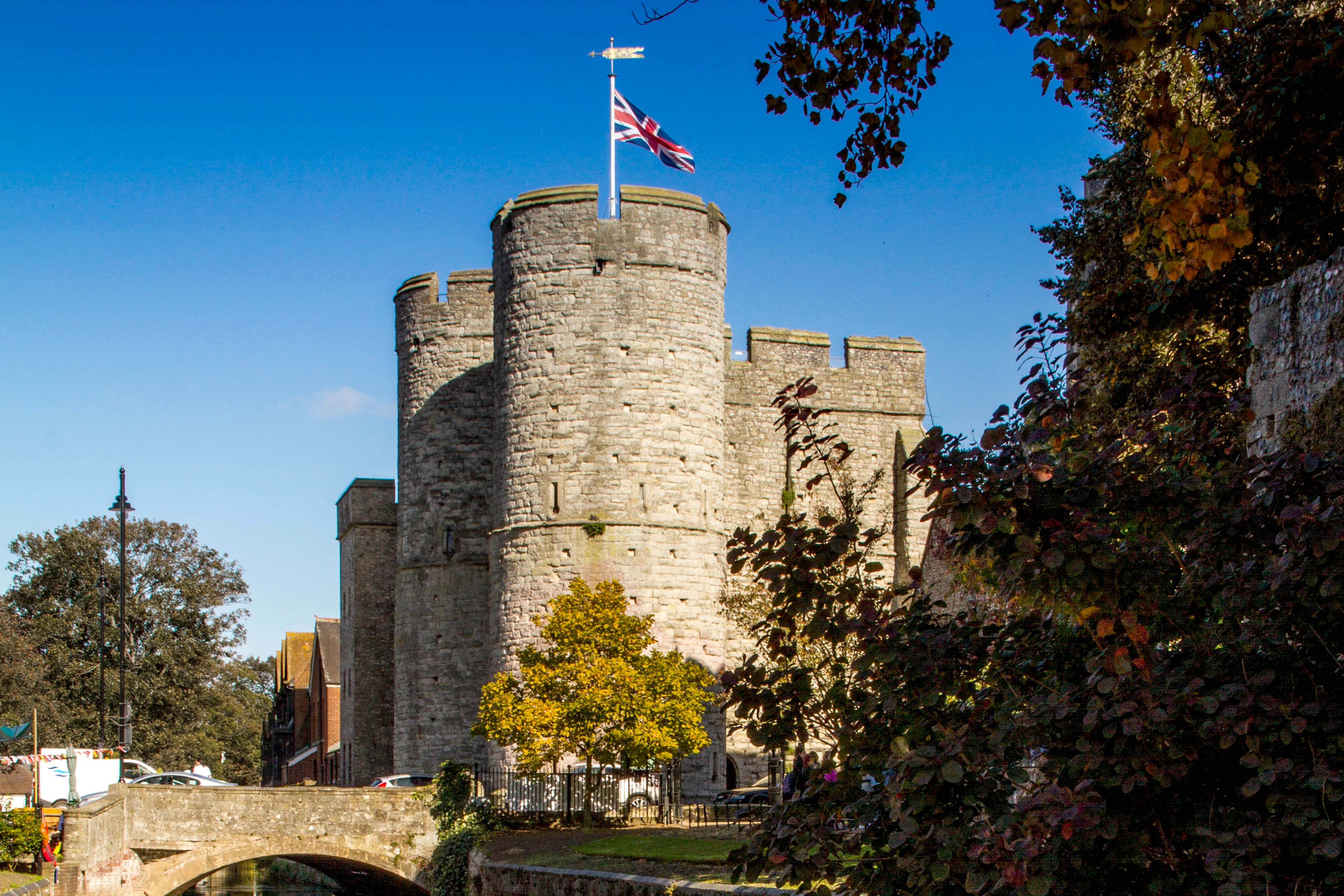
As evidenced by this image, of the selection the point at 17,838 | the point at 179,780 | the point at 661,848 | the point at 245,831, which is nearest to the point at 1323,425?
the point at 661,848

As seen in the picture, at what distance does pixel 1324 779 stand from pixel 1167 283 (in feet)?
14.9

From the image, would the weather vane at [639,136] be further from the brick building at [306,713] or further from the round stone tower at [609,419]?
the brick building at [306,713]

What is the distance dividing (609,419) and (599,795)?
23.0 ft

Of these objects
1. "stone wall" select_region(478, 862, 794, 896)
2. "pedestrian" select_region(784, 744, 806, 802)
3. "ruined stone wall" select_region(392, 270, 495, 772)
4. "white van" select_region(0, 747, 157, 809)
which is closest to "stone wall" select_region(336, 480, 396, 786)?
"ruined stone wall" select_region(392, 270, 495, 772)

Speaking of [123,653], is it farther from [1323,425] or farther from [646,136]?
[1323,425]

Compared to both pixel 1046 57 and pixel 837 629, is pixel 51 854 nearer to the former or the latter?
pixel 837 629

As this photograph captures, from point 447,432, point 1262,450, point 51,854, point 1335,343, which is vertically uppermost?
point 447,432

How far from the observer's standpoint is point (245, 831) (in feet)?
88.0

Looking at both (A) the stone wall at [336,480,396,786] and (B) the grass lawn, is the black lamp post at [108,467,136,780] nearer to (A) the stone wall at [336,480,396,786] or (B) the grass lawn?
(A) the stone wall at [336,480,396,786]

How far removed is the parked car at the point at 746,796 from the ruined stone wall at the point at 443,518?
21.4 feet

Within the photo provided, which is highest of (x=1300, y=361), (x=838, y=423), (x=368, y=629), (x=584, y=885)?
(x=838, y=423)

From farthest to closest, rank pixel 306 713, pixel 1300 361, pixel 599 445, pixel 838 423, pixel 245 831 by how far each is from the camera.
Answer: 1. pixel 306 713
2. pixel 838 423
3. pixel 245 831
4. pixel 599 445
5. pixel 1300 361

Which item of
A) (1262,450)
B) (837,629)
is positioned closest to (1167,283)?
(1262,450)

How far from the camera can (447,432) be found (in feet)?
102
